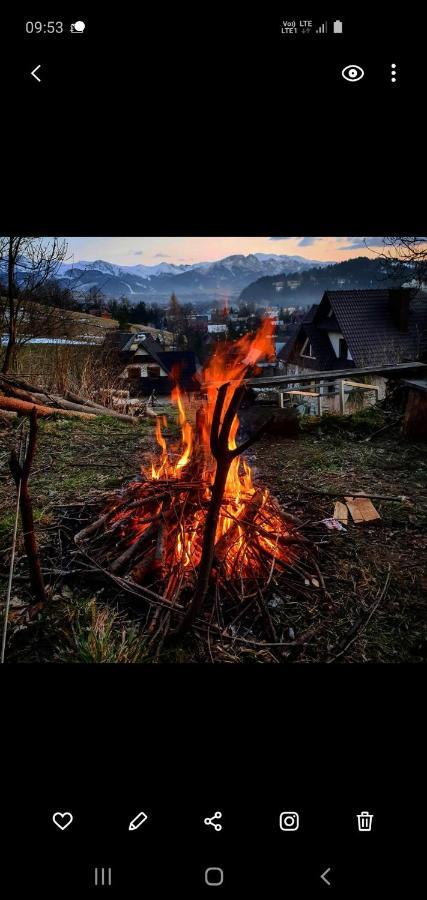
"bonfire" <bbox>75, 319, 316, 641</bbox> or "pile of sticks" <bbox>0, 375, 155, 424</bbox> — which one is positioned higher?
"pile of sticks" <bbox>0, 375, 155, 424</bbox>

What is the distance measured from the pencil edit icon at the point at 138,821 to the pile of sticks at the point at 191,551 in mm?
1380

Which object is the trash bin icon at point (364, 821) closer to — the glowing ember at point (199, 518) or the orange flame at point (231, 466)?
the glowing ember at point (199, 518)

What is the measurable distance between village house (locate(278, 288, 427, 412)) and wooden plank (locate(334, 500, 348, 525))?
17.0 feet

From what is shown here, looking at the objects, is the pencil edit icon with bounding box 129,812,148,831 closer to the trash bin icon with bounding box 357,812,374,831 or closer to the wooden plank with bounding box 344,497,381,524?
the trash bin icon with bounding box 357,812,374,831

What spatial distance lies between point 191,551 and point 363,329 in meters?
16.4

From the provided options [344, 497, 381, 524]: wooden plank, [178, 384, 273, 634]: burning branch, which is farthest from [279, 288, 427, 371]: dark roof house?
[178, 384, 273, 634]: burning branch

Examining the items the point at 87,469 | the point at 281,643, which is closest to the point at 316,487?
the point at 281,643

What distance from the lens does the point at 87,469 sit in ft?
17.8

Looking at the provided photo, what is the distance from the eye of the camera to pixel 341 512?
428 centimetres

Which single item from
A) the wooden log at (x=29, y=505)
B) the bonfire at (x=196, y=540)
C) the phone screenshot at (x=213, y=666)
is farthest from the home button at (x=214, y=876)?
the wooden log at (x=29, y=505)

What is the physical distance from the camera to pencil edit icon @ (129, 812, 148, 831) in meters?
1.14
